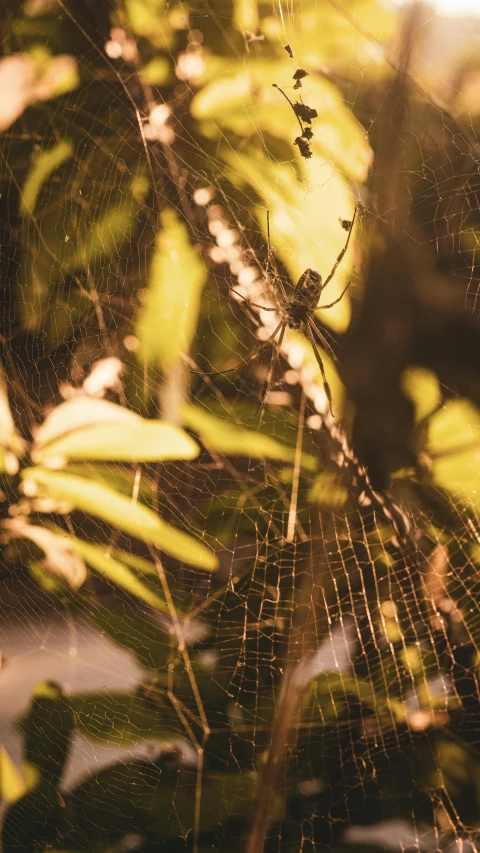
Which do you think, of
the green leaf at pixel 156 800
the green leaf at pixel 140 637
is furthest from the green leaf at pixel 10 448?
the green leaf at pixel 156 800

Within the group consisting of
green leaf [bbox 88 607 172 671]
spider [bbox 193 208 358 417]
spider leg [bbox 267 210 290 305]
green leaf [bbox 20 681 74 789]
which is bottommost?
green leaf [bbox 20 681 74 789]

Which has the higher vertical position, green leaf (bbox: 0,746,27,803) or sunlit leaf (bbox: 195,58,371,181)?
sunlit leaf (bbox: 195,58,371,181)

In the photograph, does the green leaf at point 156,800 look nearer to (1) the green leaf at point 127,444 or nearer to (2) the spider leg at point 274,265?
(1) the green leaf at point 127,444

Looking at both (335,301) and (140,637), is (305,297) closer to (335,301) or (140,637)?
(335,301)

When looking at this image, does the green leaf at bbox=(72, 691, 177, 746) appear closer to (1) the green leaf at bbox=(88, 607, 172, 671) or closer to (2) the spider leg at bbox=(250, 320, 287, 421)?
(1) the green leaf at bbox=(88, 607, 172, 671)

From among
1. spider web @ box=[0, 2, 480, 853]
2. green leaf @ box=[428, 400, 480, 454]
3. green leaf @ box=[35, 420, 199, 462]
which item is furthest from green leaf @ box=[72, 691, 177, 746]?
green leaf @ box=[428, 400, 480, 454]

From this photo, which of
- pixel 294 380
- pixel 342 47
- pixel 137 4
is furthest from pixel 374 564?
pixel 137 4
